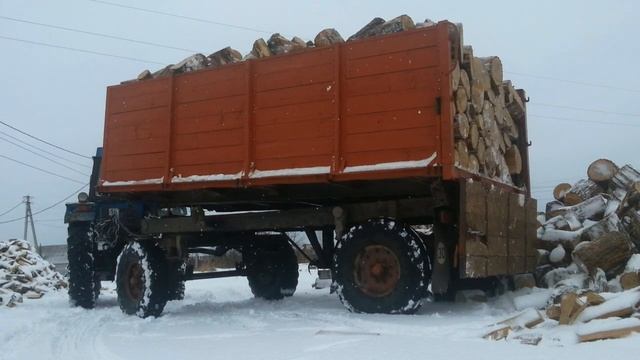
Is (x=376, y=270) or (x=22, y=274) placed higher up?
(x=376, y=270)

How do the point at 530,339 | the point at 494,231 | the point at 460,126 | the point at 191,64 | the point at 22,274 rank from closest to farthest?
the point at 530,339
the point at 460,126
the point at 494,231
the point at 191,64
the point at 22,274

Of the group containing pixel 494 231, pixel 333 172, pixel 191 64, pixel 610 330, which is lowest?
pixel 610 330

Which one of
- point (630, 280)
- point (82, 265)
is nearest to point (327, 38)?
point (630, 280)

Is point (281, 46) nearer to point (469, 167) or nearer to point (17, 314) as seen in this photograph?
point (469, 167)

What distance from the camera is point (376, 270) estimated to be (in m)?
7.31

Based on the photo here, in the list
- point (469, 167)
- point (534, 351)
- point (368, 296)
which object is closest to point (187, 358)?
point (368, 296)

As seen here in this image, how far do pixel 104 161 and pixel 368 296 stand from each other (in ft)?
14.8

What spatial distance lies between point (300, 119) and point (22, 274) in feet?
36.9

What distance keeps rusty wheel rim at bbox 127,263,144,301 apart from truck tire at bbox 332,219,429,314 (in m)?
3.23

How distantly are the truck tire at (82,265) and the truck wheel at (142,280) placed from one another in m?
1.98

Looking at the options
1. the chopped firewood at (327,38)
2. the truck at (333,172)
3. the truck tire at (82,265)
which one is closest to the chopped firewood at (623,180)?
the truck at (333,172)

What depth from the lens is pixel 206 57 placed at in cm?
895

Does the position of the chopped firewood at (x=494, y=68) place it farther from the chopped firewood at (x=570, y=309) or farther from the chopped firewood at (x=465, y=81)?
the chopped firewood at (x=570, y=309)

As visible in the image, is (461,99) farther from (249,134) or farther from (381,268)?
(249,134)
